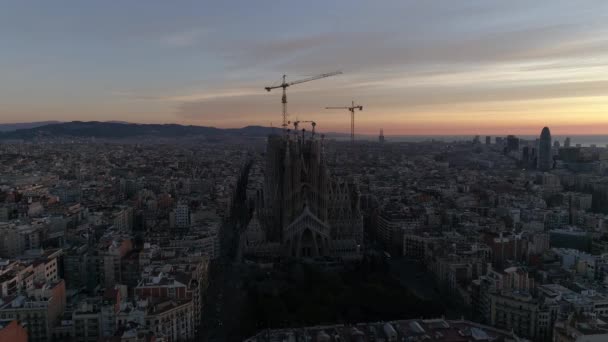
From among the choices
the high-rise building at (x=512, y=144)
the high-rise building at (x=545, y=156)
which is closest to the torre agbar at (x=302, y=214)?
the high-rise building at (x=545, y=156)

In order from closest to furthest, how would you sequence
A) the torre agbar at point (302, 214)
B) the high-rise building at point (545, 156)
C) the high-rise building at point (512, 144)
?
the torre agbar at point (302, 214)
the high-rise building at point (545, 156)
the high-rise building at point (512, 144)

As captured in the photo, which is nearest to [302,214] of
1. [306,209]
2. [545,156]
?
[306,209]

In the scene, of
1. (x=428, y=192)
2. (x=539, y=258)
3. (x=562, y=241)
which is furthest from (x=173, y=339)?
(x=428, y=192)

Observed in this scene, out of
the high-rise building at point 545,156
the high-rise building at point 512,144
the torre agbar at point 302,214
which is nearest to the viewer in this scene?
the torre agbar at point 302,214

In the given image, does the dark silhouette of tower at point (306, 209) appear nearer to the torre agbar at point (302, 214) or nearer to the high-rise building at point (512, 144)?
the torre agbar at point (302, 214)

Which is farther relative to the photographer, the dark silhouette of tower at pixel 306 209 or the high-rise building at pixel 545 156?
the high-rise building at pixel 545 156

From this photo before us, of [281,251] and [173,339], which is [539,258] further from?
[173,339]

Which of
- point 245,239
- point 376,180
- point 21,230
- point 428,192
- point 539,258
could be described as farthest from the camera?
point 376,180

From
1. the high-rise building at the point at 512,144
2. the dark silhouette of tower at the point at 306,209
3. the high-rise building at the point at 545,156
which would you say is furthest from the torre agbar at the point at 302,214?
the high-rise building at the point at 512,144
